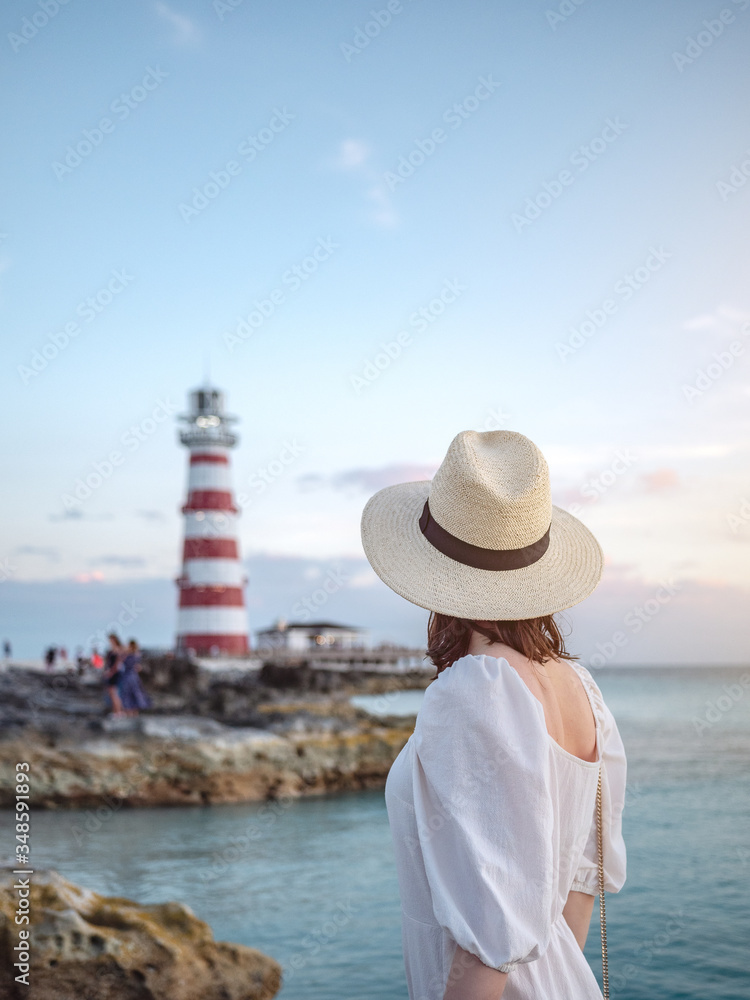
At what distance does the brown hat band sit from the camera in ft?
5.84

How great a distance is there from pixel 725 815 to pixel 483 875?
51.6 ft

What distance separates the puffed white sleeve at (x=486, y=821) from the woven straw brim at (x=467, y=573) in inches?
8.9

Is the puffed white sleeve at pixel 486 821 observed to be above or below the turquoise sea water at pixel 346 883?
above

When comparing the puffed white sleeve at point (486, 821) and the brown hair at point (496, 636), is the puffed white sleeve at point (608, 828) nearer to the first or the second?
the brown hair at point (496, 636)

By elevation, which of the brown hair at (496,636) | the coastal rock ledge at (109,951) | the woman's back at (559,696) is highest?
the brown hair at (496,636)

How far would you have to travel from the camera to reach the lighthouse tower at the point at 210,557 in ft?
105

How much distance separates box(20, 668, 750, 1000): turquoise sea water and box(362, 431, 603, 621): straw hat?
5721mm

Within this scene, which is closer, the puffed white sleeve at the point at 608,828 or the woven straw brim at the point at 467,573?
the woven straw brim at the point at 467,573

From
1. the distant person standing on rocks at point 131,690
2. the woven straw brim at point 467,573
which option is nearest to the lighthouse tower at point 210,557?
the distant person standing on rocks at point 131,690

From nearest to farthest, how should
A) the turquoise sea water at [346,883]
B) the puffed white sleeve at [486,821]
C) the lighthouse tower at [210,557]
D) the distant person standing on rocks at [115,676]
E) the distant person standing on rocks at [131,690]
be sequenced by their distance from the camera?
the puffed white sleeve at [486,821] → the turquoise sea water at [346,883] → the distant person standing on rocks at [115,676] → the distant person standing on rocks at [131,690] → the lighthouse tower at [210,557]

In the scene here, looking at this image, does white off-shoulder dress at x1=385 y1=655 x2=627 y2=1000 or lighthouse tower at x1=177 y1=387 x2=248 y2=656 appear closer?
white off-shoulder dress at x1=385 y1=655 x2=627 y2=1000

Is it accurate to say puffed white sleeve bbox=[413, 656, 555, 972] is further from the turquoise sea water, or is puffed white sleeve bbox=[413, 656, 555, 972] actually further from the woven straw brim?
the turquoise sea water

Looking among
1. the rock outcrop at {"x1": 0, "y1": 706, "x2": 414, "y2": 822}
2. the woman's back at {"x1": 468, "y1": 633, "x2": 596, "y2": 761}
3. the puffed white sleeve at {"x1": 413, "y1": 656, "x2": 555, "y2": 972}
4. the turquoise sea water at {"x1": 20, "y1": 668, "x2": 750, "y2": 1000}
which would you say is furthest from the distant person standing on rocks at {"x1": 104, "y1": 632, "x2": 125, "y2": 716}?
the puffed white sleeve at {"x1": 413, "y1": 656, "x2": 555, "y2": 972}

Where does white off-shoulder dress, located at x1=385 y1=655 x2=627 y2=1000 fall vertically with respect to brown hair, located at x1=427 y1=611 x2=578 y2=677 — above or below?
below
